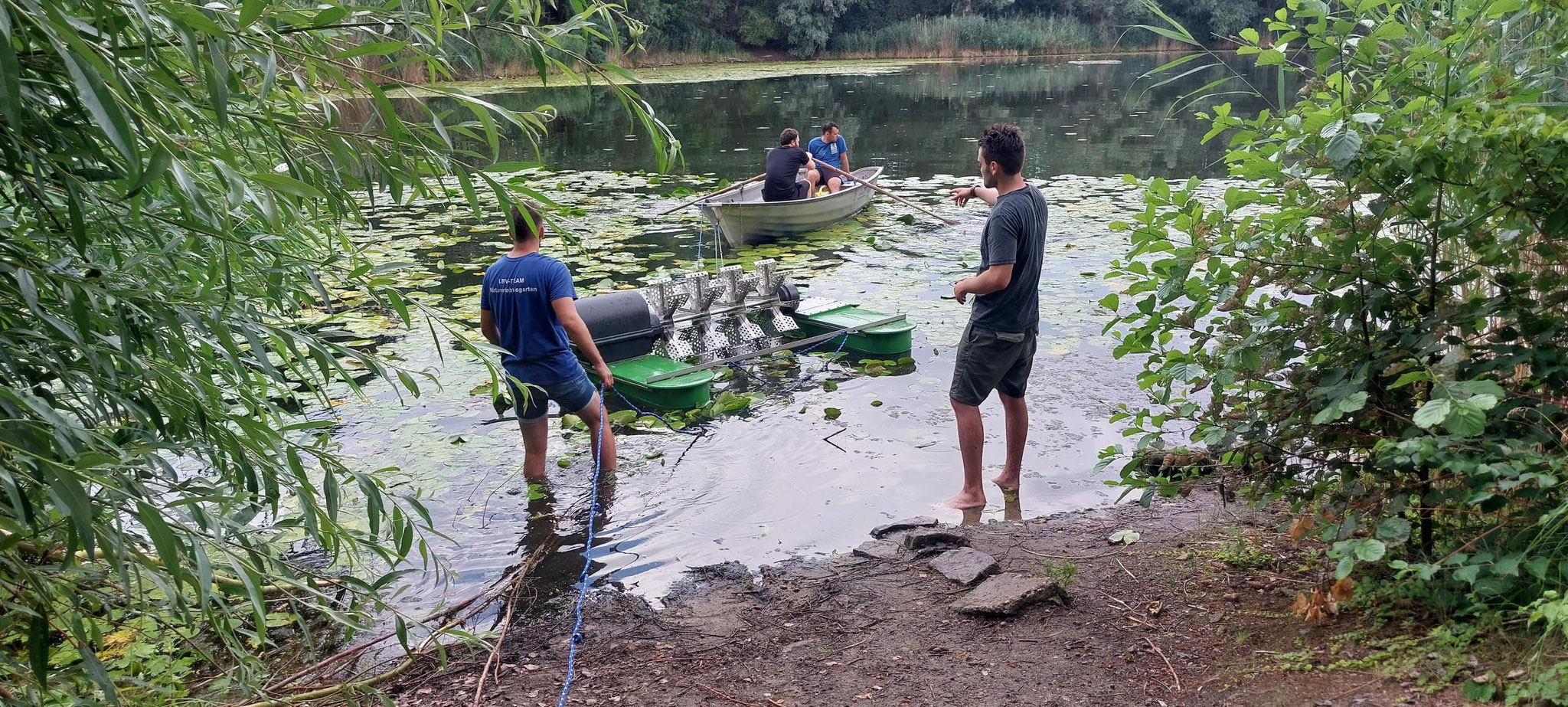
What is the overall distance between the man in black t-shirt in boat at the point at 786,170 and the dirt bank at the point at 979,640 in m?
8.07

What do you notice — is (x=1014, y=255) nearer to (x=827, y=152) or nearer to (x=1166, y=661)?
(x=1166, y=661)

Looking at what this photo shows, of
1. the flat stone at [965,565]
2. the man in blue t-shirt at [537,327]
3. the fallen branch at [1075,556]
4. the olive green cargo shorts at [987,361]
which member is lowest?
the fallen branch at [1075,556]

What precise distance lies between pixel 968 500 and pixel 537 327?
2.38 metres

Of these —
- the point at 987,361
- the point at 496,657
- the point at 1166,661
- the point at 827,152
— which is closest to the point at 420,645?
the point at 496,657

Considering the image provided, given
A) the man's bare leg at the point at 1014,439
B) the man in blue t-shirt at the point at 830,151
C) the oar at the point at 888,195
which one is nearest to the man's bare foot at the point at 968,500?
the man's bare leg at the point at 1014,439

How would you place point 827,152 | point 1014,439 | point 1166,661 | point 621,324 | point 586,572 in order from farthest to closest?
point 827,152 → point 621,324 → point 1014,439 → point 586,572 → point 1166,661

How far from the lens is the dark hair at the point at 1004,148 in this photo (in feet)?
17.0

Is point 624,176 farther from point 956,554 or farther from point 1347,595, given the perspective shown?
point 1347,595

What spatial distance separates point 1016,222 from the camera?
5145 mm

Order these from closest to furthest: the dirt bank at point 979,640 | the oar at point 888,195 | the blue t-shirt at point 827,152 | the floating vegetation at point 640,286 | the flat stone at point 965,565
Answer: the dirt bank at point 979,640 → the flat stone at point 965,565 → the floating vegetation at point 640,286 → the oar at point 888,195 → the blue t-shirt at point 827,152

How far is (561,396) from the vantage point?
5.62 m

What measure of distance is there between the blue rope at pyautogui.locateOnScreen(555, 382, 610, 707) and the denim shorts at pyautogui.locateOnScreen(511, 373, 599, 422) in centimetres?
23

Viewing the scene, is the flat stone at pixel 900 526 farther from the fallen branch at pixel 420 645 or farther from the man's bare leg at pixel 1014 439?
the fallen branch at pixel 420 645

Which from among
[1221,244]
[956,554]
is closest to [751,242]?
[956,554]
